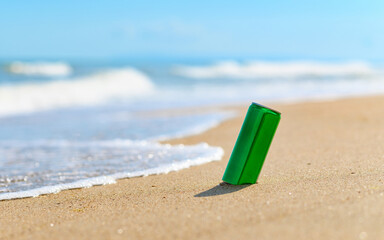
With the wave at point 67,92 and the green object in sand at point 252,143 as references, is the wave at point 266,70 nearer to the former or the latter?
the wave at point 67,92

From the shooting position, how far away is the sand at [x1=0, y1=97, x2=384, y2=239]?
2.44 metres

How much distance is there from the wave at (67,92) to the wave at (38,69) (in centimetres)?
454

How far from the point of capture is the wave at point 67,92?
45.1ft

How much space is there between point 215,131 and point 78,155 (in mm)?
2527

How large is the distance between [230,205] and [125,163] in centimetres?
258

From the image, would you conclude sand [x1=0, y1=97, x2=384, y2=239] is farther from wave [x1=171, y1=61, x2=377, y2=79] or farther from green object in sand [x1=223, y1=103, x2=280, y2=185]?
wave [x1=171, y1=61, x2=377, y2=79]

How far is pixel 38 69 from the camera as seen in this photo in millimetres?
26828

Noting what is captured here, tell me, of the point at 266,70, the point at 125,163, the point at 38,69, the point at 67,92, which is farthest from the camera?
the point at 266,70

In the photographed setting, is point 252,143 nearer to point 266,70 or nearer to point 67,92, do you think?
point 67,92

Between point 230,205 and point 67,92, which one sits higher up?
point 230,205

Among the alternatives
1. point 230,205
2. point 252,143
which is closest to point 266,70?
point 252,143

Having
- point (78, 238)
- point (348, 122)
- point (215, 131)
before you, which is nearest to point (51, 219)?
point (78, 238)

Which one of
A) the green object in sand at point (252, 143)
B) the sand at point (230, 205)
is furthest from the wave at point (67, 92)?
the green object in sand at point (252, 143)

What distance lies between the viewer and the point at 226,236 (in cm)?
238
